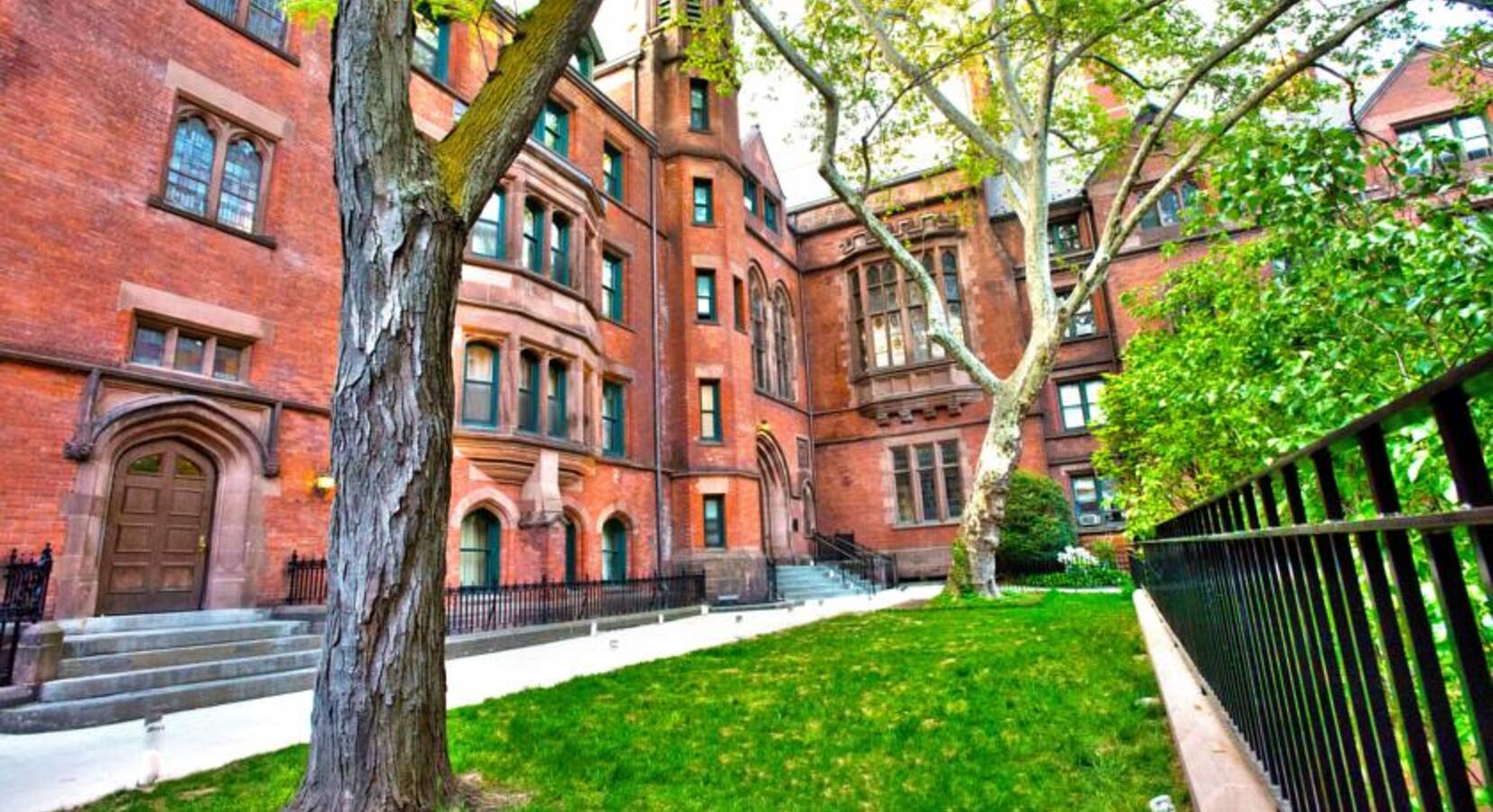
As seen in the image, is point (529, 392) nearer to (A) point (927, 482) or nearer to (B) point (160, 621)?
(B) point (160, 621)

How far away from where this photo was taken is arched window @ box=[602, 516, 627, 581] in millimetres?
17781

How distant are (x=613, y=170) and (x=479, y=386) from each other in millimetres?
8730

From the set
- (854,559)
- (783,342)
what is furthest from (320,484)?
(783,342)

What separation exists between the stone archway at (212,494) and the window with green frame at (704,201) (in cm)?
1405

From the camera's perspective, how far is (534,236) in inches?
651

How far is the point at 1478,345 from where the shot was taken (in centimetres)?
353

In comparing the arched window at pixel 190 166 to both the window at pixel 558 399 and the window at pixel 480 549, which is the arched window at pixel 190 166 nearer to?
the window at pixel 480 549

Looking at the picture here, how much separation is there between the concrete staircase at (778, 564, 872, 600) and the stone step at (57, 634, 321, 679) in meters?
12.4

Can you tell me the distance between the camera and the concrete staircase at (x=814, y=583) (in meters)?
20.7

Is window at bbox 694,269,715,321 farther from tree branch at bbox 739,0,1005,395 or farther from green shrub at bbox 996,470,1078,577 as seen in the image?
green shrub at bbox 996,470,1078,577

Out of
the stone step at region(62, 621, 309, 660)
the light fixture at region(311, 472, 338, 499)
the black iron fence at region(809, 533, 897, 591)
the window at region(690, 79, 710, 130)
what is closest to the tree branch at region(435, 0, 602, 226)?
the stone step at region(62, 621, 309, 660)

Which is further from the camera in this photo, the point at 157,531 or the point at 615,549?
the point at 615,549

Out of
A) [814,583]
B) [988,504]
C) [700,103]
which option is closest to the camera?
[988,504]

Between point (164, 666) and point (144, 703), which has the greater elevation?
point (164, 666)
